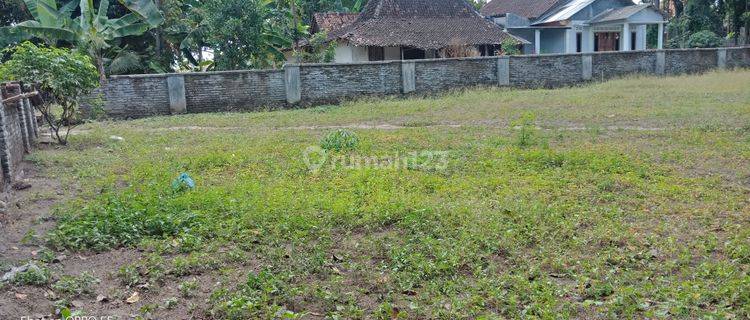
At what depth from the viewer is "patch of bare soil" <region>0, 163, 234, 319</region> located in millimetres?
4395

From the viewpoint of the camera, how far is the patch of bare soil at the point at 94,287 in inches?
173

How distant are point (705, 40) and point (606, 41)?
569 cm

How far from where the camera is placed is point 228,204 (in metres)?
6.77

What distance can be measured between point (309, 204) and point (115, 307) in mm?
2656

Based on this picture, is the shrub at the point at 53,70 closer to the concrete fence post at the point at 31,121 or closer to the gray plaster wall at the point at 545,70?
the concrete fence post at the point at 31,121

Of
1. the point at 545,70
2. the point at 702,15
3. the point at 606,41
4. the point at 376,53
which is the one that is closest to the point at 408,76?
the point at 545,70

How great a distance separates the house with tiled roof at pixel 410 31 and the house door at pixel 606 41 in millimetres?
7927

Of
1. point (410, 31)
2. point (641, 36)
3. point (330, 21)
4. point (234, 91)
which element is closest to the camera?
point (234, 91)

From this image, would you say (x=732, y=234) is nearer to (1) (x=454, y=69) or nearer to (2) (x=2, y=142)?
(2) (x=2, y=142)

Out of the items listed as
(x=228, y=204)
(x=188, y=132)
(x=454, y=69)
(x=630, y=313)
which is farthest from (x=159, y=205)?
(x=454, y=69)

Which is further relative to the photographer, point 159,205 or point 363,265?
point 159,205

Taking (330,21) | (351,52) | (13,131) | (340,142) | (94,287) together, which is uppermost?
(330,21)

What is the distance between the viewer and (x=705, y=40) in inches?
1222

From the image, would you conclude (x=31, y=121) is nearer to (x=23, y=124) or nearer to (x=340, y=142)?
(x=23, y=124)
